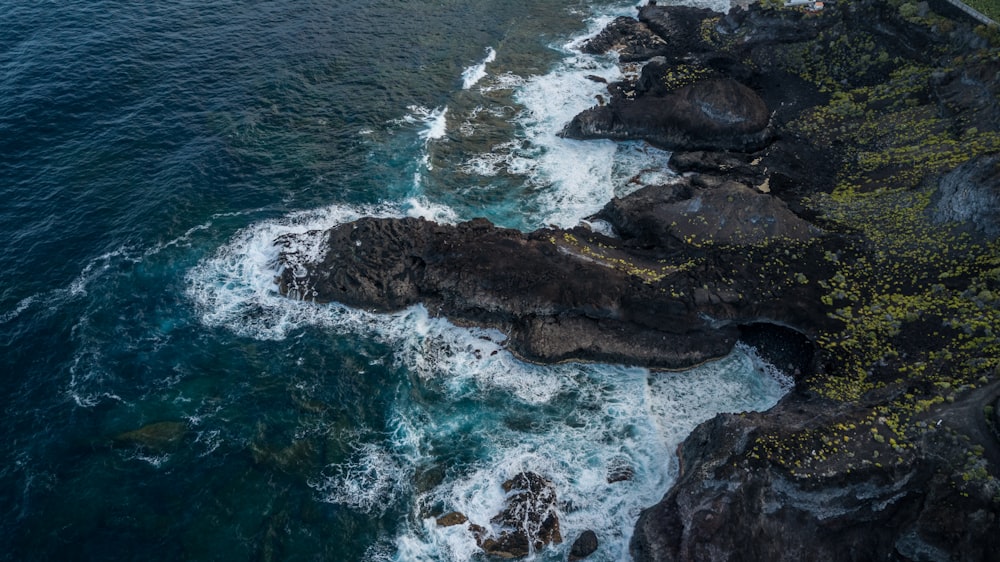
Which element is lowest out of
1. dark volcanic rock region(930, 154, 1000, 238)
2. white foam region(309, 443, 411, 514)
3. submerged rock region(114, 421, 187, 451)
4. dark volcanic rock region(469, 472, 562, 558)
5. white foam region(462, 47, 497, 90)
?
submerged rock region(114, 421, 187, 451)

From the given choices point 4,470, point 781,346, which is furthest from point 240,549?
point 781,346

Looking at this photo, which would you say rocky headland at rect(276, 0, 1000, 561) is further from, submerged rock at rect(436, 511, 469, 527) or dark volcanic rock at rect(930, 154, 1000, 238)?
submerged rock at rect(436, 511, 469, 527)

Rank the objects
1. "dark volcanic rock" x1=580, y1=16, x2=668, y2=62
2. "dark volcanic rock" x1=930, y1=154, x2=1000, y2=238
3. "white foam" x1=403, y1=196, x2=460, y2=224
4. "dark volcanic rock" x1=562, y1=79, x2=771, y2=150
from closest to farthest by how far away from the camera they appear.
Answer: "dark volcanic rock" x1=930, y1=154, x2=1000, y2=238 < "white foam" x1=403, y1=196, x2=460, y2=224 < "dark volcanic rock" x1=562, y1=79, x2=771, y2=150 < "dark volcanic rock" x1=580, y1=16, x2=668, y2=62

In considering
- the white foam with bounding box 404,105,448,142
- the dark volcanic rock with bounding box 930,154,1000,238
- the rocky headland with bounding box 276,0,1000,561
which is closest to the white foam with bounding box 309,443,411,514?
the rocky headland with bounding box 276,0,1000,561

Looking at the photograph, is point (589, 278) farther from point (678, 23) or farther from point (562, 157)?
point (678, 23)

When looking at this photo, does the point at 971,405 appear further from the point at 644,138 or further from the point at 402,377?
the point at 644,138

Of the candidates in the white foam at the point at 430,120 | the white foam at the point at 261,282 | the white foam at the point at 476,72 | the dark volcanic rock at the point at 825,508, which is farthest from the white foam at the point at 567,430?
the white foam at the point at 476,72
